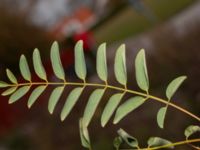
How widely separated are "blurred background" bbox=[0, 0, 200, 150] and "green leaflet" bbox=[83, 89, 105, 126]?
1322 mm

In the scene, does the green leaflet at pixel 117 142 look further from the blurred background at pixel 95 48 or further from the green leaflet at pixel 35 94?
the blurred background at pixel 95 48

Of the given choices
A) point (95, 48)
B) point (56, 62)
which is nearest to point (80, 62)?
point (56, 62)

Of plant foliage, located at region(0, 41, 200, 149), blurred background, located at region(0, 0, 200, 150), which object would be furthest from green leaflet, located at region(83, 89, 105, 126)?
blurred background, located at region(0, 0, 200, 150)

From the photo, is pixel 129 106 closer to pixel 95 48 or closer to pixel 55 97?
pixel 55 97

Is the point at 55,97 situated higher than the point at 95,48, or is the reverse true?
the point at 95,48

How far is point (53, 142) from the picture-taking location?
2199 millimetres

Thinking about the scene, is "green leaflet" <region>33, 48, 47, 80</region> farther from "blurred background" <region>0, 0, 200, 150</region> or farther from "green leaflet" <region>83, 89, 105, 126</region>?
"blurred background" <region>0, 0, 200, 150</region>

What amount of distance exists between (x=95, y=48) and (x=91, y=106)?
220 centimetres

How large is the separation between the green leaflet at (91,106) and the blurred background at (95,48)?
1.32 m

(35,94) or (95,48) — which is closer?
(35,94)

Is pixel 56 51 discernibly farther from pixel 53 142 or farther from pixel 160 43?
pixel 160 43

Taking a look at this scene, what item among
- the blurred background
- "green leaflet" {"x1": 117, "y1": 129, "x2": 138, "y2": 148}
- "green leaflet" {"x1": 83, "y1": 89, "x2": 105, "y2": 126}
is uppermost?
the blurred background

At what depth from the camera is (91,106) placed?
33cm

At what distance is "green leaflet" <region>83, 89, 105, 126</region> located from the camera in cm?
32
